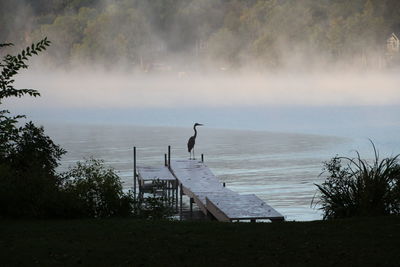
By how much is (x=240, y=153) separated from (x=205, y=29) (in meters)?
52.6

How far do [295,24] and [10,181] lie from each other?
222ft

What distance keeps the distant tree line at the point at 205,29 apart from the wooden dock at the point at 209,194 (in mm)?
56067

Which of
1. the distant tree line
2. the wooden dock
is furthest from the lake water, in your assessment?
the distant tree line

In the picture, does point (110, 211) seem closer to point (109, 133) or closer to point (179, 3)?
point (109, 133)

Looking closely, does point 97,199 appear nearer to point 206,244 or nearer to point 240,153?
point 206,244

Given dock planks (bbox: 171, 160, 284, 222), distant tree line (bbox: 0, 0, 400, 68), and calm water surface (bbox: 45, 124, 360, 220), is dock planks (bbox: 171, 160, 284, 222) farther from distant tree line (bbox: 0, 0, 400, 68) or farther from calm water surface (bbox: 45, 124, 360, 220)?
distant tree line (bbox: 0, 0, 400, 68)

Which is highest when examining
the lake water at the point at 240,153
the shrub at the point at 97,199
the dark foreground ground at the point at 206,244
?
the lake water at the point at 240,153

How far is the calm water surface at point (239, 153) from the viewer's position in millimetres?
18016

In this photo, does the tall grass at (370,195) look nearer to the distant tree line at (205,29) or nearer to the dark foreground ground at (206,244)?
the dark foreground ground at (206,244)

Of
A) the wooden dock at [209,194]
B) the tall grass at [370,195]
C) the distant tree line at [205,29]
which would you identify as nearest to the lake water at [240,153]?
the wooden dock at [209,194]

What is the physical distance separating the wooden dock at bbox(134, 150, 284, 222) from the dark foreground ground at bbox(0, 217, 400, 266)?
271 cm

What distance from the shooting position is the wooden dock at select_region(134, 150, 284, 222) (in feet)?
33.0

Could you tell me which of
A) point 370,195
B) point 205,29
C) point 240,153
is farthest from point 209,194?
point 205,29

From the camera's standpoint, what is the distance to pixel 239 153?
27.3 m
